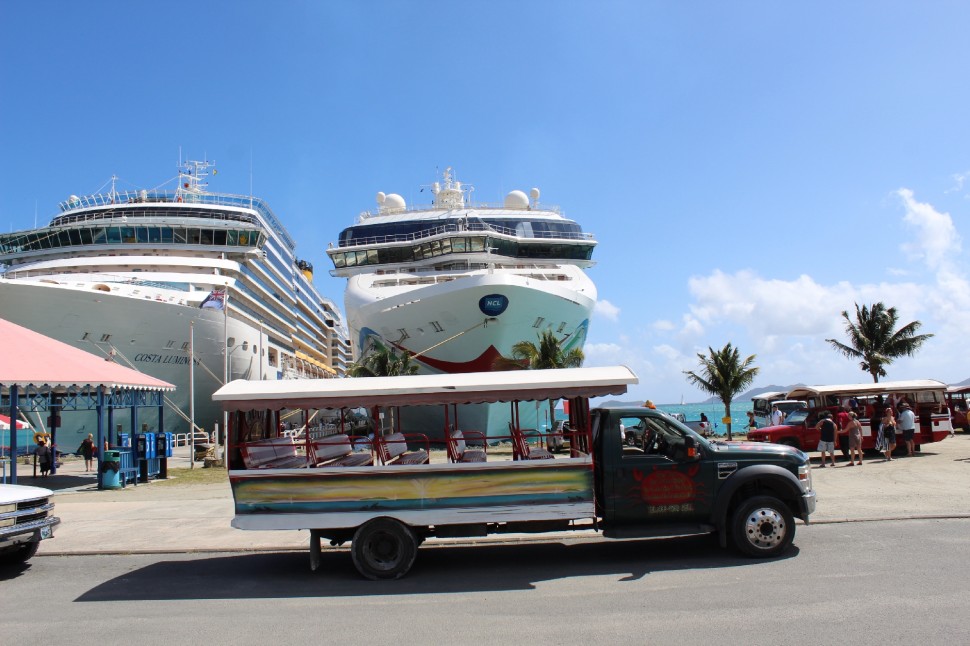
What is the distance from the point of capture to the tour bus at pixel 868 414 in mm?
18062

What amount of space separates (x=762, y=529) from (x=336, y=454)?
16.0ft

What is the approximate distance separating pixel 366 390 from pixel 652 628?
3.58 m

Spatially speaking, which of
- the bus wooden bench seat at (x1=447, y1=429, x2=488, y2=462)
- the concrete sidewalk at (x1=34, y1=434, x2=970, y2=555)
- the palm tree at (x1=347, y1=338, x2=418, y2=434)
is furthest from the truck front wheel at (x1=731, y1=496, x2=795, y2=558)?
the palm tree at (x1=347, y1=338, x2=418, y2=434)

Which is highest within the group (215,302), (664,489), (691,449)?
(215,302)

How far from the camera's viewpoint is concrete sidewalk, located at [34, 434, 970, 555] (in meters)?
9.41

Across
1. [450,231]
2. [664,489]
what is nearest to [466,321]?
[450,231]

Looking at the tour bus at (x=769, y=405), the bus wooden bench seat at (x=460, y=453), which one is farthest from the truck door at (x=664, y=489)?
the tour bus at (x=769, y=405)

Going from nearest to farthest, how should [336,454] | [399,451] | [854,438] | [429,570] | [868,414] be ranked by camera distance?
[429,570], [399,451], [336,454], [854,438], [868,414]

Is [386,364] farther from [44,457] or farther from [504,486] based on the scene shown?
[504,486]

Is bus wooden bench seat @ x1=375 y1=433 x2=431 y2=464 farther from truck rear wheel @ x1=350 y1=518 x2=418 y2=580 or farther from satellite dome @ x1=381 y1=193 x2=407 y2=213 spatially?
satellite dome @ x1=381 y1=193 x2=407 y2=213

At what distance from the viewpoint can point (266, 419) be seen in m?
8.52

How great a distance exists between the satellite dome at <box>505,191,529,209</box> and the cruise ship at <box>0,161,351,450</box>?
15112mm

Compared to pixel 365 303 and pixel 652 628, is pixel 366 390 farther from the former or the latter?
pixel 365 303

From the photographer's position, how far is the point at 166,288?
3145 centimetres
